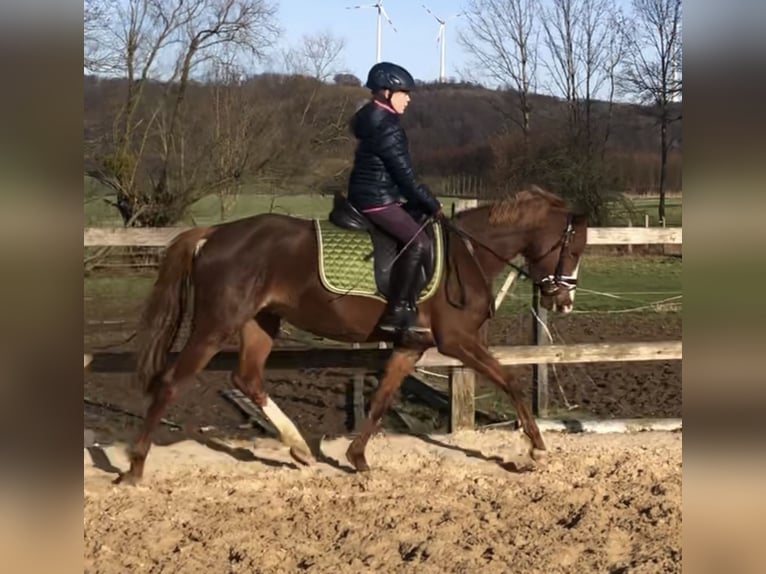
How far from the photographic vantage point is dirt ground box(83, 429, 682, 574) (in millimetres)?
3531

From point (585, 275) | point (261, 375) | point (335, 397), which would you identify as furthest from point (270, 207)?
point (261, 375)

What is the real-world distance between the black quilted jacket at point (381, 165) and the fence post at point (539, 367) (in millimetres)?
Answer: 1622

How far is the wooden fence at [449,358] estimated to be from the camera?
5500 mm

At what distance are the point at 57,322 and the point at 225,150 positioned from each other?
12.6 meters

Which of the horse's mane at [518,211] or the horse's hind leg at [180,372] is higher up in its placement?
the horse's mane at [518,211]

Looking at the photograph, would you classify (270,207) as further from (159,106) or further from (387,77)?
(387,77)

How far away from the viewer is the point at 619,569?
342cm

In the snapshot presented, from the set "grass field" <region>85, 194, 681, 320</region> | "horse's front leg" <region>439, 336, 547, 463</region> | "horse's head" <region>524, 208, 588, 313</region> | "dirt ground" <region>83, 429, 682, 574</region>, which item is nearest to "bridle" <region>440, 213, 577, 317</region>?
"horse's head" <region>524, 208, 588, 313</region>

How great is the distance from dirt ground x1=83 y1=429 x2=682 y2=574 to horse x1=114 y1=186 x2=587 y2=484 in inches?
10.5

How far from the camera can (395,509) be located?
4145 mm

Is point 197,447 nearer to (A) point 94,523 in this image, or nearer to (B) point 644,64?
(A) point 94,523

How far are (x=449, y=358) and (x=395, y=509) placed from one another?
1.67 m

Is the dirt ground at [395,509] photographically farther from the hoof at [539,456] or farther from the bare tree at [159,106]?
the bare tree at [159,106]

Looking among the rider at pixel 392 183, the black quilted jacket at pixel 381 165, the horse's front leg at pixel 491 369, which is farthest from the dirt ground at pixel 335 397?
the black quilted jacket at pixel 381 165
